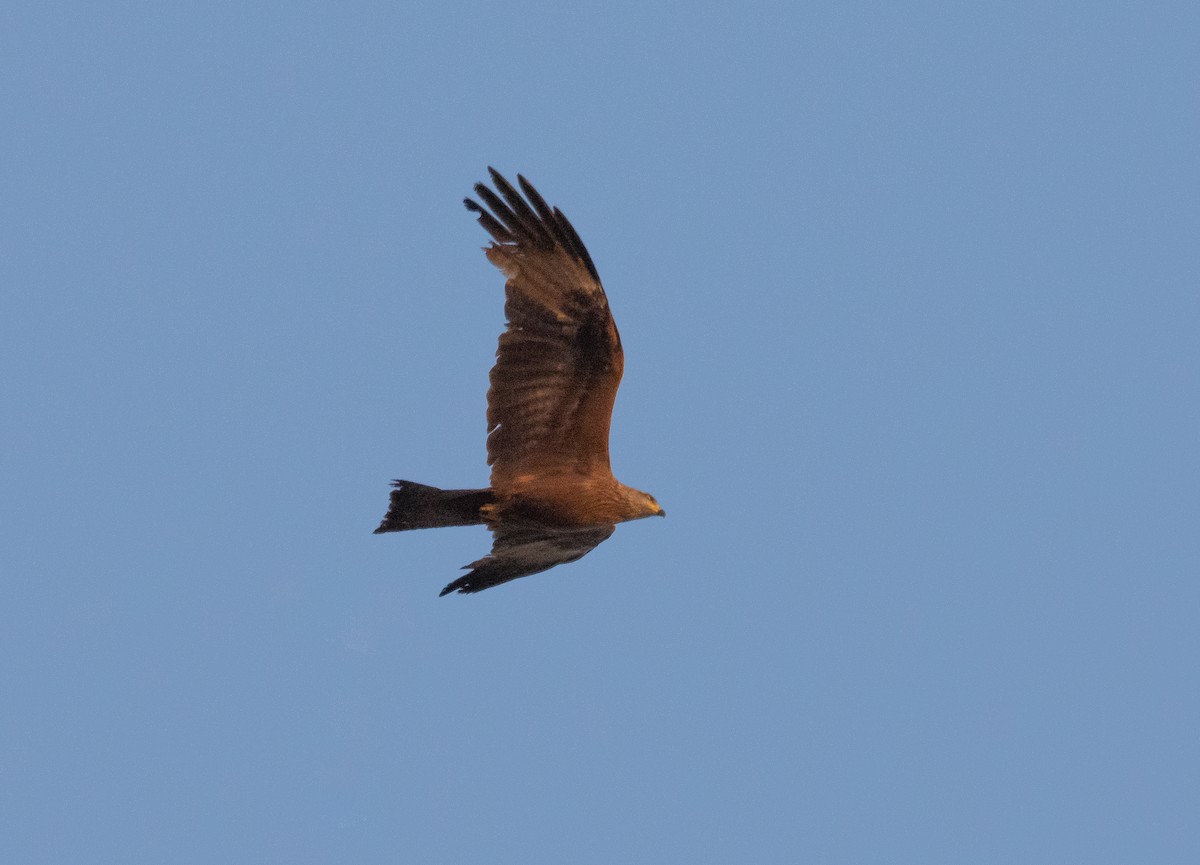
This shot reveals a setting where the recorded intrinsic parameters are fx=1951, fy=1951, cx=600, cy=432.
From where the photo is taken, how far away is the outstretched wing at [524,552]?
16469 mm

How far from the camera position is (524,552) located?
1669 centimetres

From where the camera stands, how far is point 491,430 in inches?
631

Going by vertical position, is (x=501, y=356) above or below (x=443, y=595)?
above

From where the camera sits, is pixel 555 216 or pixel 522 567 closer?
pixel 555 216

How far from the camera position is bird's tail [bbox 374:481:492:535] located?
15.9m

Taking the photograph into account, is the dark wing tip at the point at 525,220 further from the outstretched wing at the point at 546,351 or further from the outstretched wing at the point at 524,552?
the outstretched wing at the point at 524,552

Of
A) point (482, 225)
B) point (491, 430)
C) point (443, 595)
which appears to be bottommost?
point (443, 595)

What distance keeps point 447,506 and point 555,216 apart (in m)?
2.55

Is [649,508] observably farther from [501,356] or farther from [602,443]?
[501,356]

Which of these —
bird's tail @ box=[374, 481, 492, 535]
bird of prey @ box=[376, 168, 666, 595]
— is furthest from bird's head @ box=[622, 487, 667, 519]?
bird's tail @ box=[374, 481, 492, 535]

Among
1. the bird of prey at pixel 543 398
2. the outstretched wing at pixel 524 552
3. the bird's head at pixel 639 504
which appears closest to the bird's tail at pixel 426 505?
the bird of prey at pixel 543 398

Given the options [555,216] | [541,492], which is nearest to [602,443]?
[541,492]

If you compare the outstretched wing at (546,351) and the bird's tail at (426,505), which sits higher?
the outstretched wing at (546,351)

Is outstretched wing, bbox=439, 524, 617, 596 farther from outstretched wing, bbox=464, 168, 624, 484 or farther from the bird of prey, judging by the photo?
outstretched wing, bbox=464, 168, 624, 484
